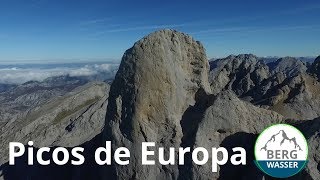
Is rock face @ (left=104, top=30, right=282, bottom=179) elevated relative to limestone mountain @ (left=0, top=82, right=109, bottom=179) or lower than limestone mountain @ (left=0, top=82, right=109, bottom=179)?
elevated

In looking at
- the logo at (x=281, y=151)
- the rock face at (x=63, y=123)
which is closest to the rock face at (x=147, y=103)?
the logo at (x=281, y=151)

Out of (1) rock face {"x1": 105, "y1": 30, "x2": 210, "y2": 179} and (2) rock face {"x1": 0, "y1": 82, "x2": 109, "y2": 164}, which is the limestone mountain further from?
(1) rock face {"x1": 105, "y1": 30, "x2": 210, "y2": 179}

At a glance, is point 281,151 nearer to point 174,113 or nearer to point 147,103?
point 174,113

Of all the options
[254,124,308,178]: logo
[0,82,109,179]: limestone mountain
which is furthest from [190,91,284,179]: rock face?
[0,82,109,179]: limestone mountain

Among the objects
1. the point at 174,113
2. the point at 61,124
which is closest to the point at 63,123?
the point at 61,124

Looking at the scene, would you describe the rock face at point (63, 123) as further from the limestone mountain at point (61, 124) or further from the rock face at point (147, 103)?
the rock face at point (147, 103)

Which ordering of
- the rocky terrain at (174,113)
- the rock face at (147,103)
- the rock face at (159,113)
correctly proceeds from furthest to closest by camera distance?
the rock face at (147,103) → the rock face at (159,113) → the rocky terrain at (174,113)
